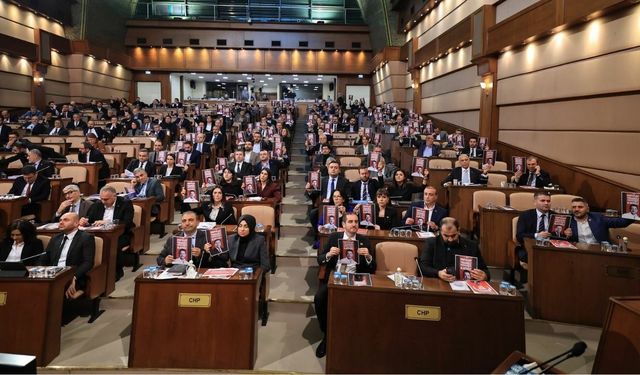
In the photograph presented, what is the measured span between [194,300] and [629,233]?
177 inches

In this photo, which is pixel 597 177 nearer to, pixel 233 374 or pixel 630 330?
pixel 630 330

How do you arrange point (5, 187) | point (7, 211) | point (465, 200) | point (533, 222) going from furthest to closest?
point (5, 187) < point (465, 200) < point (7, 211) < point (533, 222)

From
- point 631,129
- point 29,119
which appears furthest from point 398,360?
point 29,119

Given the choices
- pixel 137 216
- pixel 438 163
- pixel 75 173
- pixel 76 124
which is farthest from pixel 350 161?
pixel 76 124

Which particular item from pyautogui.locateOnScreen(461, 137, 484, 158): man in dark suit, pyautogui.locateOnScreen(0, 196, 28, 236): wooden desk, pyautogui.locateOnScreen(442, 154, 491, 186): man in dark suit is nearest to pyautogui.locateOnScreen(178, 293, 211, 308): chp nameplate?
pyautogui.locateOnScreen(0, 196, 28, 236): wooden desk

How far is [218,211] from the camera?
198 inches

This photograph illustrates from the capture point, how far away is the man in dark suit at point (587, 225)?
4.29 m

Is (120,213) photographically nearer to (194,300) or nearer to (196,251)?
(196,251)

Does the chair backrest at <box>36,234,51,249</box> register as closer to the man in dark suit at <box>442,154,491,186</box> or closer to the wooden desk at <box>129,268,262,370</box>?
the wooden desk at <box>129,268,262,370</box>

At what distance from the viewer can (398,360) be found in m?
2.90

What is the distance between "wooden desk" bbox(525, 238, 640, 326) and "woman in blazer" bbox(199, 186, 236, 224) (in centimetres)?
323

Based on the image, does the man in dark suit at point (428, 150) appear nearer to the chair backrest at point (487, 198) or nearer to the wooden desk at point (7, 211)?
the chair backrest at point (487, 198)

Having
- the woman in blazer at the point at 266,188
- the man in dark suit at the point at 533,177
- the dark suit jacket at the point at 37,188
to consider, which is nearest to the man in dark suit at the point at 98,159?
the dark suit jacket at the point at 37,188

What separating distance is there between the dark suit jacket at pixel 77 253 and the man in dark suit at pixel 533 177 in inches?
240
